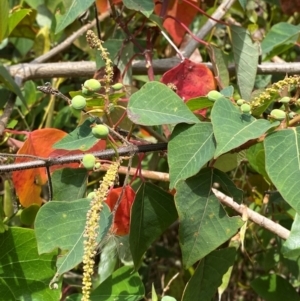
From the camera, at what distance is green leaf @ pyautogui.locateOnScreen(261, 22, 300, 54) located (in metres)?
1.23

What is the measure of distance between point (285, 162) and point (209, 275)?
10.7 inches

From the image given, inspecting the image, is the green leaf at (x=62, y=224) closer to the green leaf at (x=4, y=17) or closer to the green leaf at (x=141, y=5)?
the green leaf at (x=141, y=5)

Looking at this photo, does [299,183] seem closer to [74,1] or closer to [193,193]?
[193,193]

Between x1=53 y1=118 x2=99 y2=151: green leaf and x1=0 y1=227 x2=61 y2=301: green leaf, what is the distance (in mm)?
167

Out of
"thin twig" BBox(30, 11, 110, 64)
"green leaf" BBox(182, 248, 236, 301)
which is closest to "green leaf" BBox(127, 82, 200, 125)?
"green leaf" BBox(182, 248, 236, 301)

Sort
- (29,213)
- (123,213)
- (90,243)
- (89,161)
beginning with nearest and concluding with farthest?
(90,243) < (89,161) < (123,213) < (29,213)

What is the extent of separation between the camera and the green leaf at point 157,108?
2.39 feet

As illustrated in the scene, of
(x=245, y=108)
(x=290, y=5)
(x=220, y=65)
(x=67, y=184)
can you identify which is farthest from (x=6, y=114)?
(x=290, y=5)

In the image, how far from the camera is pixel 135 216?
2.65ft

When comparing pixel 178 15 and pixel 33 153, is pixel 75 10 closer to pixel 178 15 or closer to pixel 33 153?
pixel 33 153

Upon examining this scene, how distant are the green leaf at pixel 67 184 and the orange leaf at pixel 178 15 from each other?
54 centimetres

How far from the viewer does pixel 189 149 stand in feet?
2.36

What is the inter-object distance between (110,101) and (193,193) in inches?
7.5

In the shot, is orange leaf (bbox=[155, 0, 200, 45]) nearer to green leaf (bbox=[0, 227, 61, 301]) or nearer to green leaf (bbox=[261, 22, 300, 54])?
green leaf (bbox=[261, 22, 300, 54])
